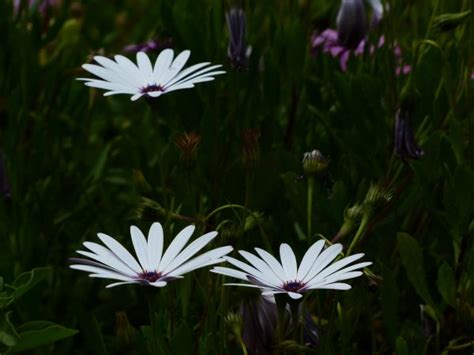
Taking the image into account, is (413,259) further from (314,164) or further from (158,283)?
(158,283)

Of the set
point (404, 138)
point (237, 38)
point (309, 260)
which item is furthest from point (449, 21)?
point (309, 260)

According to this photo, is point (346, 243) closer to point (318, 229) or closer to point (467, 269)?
point (318, 229)

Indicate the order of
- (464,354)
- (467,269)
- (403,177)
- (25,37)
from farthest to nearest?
1. (25,37)
2. (403,177)
3. (464,354)
4. (467,269)

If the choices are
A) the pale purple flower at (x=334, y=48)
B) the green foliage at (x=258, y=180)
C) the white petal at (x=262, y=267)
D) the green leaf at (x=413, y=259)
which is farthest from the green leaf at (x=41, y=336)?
the pale purple flower at (x=334, y=48)

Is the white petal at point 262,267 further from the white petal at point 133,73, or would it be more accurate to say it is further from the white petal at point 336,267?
the white petal at point 133,73

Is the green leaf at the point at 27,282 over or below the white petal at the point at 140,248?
below

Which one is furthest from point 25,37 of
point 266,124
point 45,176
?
point 266,124
